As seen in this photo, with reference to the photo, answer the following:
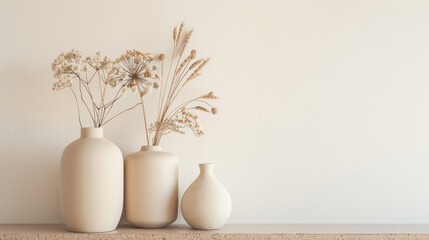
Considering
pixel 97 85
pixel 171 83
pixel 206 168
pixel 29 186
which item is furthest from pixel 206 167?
pixel 29 186

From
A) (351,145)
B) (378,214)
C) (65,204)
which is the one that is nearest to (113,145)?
(65,204)

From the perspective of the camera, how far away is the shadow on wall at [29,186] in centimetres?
181

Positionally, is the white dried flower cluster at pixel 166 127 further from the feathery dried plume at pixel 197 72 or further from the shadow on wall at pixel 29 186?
the shadow on wall at pixel 29 186

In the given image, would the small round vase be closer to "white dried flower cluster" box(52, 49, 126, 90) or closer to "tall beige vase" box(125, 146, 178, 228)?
"tall beige vase" box(125, 146, 178, 228)

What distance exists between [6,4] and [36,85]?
307 millimetres

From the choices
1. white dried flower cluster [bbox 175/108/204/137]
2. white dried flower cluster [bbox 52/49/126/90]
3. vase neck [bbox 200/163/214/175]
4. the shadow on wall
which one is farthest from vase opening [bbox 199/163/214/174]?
the shadow on wall

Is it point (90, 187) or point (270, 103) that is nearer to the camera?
point (90, 187)

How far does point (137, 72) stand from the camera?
Answer: 1765mm

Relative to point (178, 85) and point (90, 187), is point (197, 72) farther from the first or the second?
point (90, 187)

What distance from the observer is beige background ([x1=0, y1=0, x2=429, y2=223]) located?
1.83 meters

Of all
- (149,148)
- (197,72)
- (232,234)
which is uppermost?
(197,72)

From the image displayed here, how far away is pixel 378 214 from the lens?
1841 mm

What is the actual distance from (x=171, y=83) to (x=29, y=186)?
0.60m

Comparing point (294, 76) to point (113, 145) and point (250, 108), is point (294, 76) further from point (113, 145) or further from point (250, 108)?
point (113, 145)
